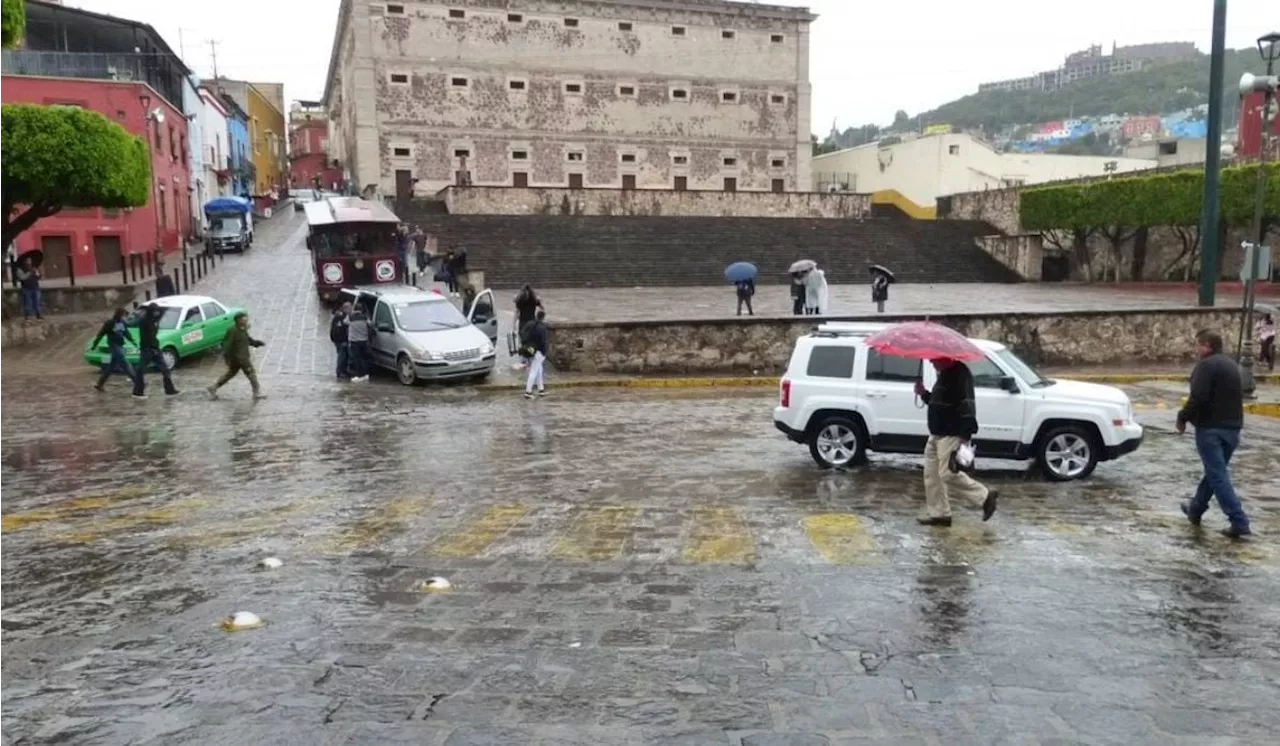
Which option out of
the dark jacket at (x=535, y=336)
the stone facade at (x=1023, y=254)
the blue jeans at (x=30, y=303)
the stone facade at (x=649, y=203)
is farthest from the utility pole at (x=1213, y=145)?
the stone facade at (x=649, y=203)

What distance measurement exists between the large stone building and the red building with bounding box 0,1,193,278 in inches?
553

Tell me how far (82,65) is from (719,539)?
3631cm

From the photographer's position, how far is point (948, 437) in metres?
7.95

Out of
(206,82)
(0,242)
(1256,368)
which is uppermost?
(206,82)

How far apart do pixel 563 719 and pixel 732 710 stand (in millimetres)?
779

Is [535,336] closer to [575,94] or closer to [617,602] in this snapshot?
[617,602]

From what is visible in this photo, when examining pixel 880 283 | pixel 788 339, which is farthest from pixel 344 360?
pixel 880 283

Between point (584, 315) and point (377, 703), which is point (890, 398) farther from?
point (584, 315)

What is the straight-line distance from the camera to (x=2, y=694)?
4.63 m

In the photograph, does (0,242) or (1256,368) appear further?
(0,242)

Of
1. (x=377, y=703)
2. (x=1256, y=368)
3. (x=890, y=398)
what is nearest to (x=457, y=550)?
(x=377, y=703)

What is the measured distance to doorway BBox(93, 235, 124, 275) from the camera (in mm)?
33531

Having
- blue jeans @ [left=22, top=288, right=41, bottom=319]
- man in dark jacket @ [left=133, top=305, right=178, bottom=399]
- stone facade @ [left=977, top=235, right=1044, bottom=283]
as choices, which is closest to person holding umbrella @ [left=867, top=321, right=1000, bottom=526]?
man in dark jacket @ [left=133, top=305, right=178, bottom=399]

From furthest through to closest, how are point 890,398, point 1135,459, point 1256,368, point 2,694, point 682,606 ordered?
point 1256,368, point 1135,459, point 890,398, point 682,606, point 2,694
